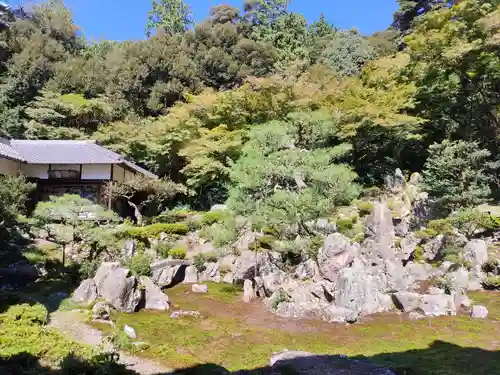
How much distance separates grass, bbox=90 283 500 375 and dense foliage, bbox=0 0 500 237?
11.8 ft

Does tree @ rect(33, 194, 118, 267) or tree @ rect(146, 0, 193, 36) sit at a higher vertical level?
tree @ rect(146, 0, 193, 36)

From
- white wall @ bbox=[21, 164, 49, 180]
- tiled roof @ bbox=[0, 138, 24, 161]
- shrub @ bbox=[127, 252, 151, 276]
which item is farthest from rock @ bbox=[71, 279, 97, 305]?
white wall @ bbox=[21, 164, 49, 180]

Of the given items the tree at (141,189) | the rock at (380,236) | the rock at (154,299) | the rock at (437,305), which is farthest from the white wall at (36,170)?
the rock at (437,305)

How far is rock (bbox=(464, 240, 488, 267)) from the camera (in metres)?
12.8

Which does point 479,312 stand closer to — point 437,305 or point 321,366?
point 437,305

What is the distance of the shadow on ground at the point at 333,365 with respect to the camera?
16.7 ft

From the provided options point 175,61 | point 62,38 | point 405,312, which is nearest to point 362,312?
point 405,312

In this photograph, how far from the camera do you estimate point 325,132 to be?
1723 cm

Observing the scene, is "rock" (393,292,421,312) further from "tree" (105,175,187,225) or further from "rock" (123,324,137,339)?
"tree" (105,175,187,225)

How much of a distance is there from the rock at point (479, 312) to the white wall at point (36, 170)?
18.5m

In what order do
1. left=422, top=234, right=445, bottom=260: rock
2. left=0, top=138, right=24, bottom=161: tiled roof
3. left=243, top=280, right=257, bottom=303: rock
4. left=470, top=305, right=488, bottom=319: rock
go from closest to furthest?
left=470, top=305, right=488, bottom=319: rock → left=243, top=280, right=257, bottom=303: rock → left=422, top=234, right=445, bottom=260: rock → left=0, top=138, right=24, bottom=161: tiled roof

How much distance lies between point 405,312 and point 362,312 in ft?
3.48

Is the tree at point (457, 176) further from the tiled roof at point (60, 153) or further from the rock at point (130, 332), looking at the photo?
the tiled roof at point (60, 153)

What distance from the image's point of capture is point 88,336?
800 centimetres
